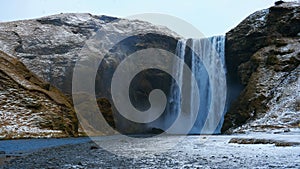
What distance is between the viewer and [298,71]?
138ft

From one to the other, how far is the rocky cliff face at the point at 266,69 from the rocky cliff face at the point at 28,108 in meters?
19.5

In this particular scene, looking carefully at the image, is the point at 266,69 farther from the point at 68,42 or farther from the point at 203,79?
the point at 68,42

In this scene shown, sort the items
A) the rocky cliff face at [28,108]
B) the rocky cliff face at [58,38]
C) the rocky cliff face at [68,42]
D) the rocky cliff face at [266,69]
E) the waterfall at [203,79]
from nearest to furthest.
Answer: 1. the rocky cliff face at [28,108]
2. the rocky cliff face at [266,69]
3. the waterfall at [203,79]
4. the rocky cliff face at [68,42]
5. the rocky cliff face at [58,38]

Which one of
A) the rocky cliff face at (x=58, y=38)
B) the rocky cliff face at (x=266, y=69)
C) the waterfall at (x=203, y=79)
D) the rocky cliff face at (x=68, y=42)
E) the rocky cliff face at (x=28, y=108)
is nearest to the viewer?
the rocky cliff face at (x=28, y=108)

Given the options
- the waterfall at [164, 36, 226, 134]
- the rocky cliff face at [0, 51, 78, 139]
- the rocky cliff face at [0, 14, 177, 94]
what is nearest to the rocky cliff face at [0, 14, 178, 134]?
the rocky cliff face at [0, 14, 177, 94]

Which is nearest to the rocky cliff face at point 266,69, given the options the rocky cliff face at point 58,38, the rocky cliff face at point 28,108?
the rocky cliff face at point 28,108

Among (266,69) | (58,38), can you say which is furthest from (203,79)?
(58,38)

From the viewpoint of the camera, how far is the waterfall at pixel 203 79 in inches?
2004

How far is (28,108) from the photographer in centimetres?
3419

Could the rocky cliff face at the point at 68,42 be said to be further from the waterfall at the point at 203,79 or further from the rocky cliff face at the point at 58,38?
the waterfall at the point at 203,79

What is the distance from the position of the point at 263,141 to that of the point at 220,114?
30.7m

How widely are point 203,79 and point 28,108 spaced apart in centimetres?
3039

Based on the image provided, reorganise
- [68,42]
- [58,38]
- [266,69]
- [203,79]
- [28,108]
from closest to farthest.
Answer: [28,108] < [266,69] < [203,79] < [68,42] < [58,38]

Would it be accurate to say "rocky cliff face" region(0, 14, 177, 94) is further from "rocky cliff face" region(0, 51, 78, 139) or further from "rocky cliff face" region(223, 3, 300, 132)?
"rocky cliff face" region(0, 51, 78, 139)
